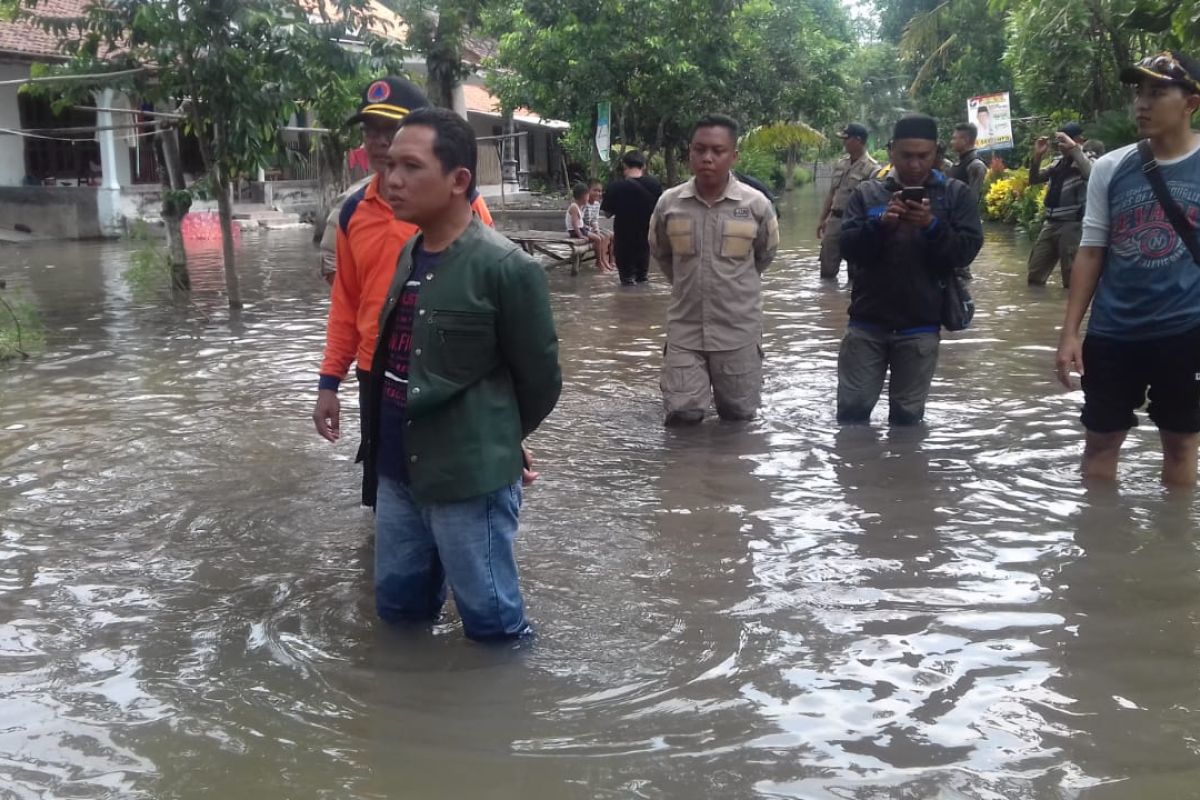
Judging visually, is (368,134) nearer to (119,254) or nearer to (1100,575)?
(1100,575)

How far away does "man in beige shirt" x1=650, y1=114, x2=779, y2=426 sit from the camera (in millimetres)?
6707

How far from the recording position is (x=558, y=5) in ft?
72.1

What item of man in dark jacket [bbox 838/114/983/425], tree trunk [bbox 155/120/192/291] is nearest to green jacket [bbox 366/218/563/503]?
man in dark jacket [bbox 838/114/983/425]

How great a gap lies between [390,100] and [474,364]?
1491mm

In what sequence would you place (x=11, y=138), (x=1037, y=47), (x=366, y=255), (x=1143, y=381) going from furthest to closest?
(x=11, y=138) → (x=1037, y=47) → (x=1143, y=381) → (x=366, y=255)

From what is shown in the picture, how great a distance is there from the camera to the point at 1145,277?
15.6ft

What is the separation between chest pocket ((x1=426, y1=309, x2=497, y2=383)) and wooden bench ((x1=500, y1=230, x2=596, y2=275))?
13322mm

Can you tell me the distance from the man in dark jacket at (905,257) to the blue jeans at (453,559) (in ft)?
10.5

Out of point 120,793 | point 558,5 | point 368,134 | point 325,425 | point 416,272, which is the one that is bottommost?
point 120,793

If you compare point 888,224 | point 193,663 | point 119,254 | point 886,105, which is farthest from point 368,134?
point 886,105

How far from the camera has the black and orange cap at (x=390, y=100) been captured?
427cm

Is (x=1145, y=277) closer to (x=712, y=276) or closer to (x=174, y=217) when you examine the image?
(x=712, y=276)

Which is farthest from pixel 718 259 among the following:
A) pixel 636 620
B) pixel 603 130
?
pixel 603 130

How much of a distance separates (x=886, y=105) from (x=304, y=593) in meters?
61.4
